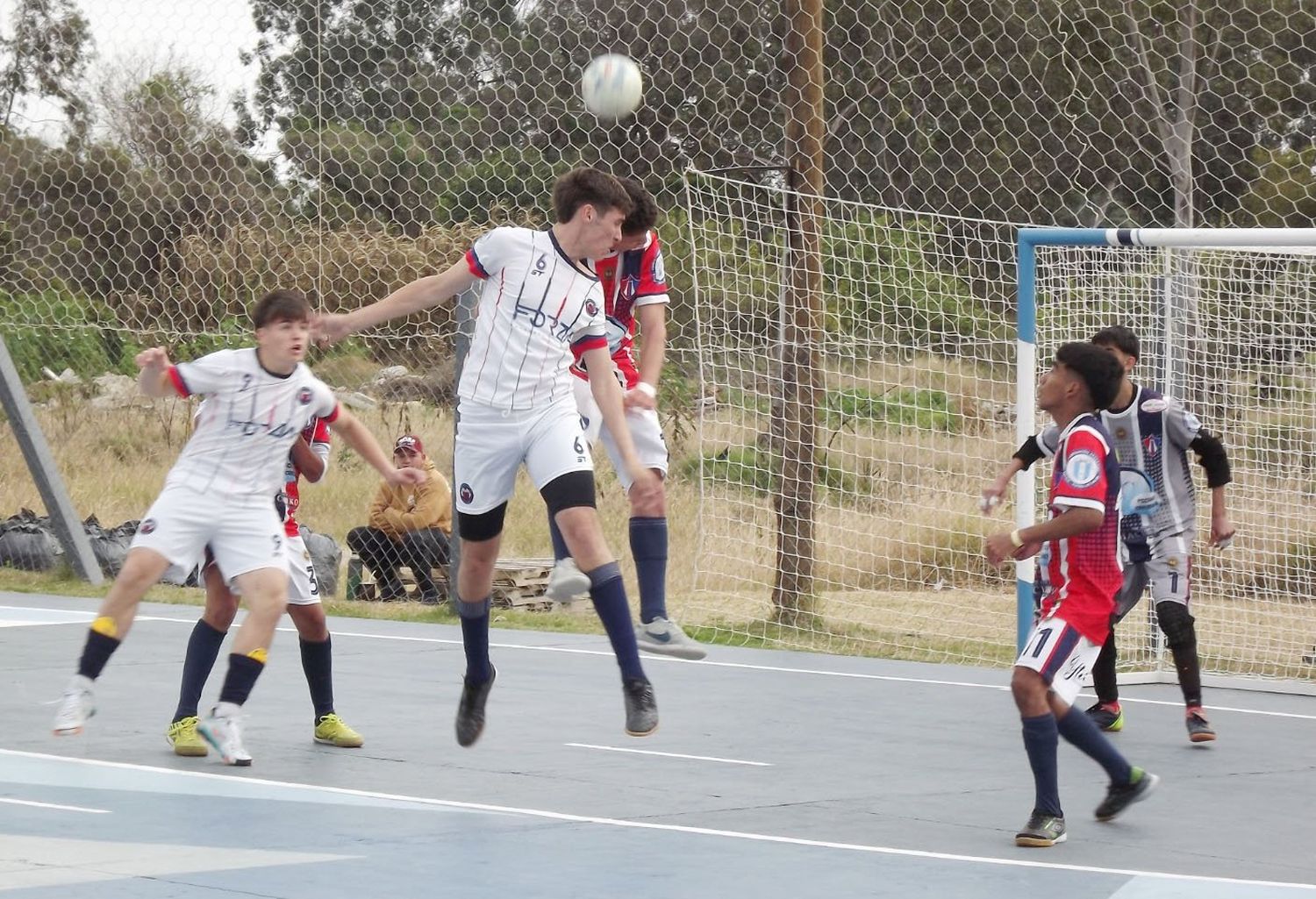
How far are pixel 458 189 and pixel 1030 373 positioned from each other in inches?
364

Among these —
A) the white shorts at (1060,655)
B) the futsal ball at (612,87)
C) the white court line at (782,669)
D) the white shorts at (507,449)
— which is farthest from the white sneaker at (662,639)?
the futsal ball at (612,87)

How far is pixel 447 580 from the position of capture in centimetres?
1324

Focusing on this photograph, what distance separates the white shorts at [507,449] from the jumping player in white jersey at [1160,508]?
120 inches

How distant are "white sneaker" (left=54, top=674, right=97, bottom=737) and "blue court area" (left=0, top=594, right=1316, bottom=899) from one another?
25cm

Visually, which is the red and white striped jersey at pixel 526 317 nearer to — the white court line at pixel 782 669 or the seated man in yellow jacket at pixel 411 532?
the white court line at pixel 782 669

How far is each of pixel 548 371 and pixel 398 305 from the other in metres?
0.59

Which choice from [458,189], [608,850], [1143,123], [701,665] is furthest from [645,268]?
[458,189]

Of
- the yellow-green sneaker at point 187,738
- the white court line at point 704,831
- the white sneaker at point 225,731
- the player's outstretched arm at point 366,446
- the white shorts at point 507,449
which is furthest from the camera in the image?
the yellow-green sneaker at point 187,738

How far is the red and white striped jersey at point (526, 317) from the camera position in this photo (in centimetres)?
635

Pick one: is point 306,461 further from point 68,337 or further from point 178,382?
point 68,337

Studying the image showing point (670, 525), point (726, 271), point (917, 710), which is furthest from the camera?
point (670, 525)

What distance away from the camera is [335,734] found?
300 inches

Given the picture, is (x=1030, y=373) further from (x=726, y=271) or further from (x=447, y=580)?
(x=447, y=580)

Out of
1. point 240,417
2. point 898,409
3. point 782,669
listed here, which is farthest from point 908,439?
point 240,417
